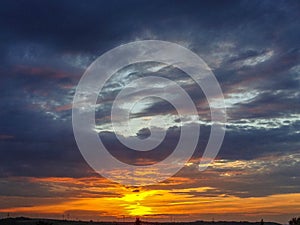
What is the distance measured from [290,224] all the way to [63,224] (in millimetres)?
115564

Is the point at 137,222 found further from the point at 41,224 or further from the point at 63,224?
the point at 63,224

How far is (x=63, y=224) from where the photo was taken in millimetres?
199750

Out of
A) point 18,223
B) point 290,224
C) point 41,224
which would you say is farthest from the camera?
point 18,223

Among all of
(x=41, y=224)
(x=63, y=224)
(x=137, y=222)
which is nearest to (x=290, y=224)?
(x=137, y=222)

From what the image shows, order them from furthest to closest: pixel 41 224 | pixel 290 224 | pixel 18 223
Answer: pixel 18 223 < pixel 41 224 < pixel 290 224

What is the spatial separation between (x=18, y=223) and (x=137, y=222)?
91.2 m

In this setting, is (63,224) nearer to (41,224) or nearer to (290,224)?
(41,224)

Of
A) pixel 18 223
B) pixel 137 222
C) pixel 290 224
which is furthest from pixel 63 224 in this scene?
pixel 290 224

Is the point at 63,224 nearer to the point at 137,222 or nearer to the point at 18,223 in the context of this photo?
the point at 18,223

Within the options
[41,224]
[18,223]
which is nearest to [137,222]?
[41,224]

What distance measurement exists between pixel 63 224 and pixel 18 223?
1727 centimetres

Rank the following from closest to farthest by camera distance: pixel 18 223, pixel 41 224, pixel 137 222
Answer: pixel 137 222 → pixel 41 224 → pixel 18 223

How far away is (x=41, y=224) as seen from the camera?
414 ft

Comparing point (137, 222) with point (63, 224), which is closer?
point (137, 222)
